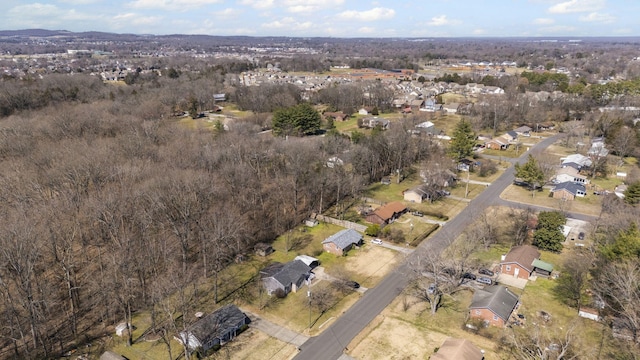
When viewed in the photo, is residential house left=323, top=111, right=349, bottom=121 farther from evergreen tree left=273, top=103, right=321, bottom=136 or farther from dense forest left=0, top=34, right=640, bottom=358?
dense forest left=0, top=34, right=640, bottom=358

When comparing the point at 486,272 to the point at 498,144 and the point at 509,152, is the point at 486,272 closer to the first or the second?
the point at 509,152

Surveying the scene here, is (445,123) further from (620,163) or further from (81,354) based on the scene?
(81,354)

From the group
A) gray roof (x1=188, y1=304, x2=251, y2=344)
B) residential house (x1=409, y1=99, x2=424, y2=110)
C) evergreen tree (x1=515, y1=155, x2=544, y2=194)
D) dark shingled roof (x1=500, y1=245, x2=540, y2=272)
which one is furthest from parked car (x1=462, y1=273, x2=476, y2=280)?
residential house (x1=409, y1=99, x2=424, y2=110)

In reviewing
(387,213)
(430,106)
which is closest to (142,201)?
(387,213)

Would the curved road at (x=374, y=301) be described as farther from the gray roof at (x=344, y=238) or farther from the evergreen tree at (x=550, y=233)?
the evergreen tree at (x=550, y=233)

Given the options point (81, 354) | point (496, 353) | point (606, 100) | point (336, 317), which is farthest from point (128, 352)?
point (606, 100)
